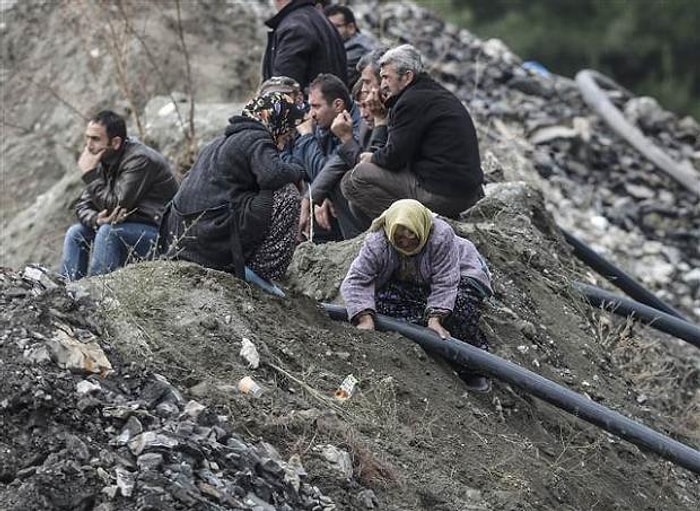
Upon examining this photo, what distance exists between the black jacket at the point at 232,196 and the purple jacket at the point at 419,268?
0.59 meters

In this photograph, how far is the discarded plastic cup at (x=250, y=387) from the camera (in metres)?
6.39

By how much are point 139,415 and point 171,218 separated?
240 cm

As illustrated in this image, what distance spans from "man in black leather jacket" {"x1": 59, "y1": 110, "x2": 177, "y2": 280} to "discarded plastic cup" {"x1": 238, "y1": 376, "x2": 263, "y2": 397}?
2825 millimetres

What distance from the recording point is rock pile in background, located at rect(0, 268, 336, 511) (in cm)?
539

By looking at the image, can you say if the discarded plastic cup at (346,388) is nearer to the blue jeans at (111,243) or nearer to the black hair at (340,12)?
the blue jeans at (111,243)

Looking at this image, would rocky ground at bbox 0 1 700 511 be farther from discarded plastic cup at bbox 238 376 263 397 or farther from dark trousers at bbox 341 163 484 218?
dark trousers at bbox 341 163 484 218

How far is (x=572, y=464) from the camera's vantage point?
24.8 feet

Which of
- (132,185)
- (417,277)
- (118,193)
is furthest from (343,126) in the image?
(417,277)

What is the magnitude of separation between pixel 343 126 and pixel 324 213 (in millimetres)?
595

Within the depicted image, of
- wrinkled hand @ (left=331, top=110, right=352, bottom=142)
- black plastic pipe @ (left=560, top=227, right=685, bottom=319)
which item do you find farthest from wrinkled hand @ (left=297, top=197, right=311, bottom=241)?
black plastic pipe @ (left=560, top=227, right=685, bottom=319)

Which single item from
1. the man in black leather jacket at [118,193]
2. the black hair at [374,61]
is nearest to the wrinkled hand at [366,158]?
the black hair at [374,61]

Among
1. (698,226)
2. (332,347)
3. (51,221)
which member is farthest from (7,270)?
(698,226)

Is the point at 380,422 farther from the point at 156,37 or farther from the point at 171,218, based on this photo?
the point at 156,37

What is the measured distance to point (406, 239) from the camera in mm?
7281
